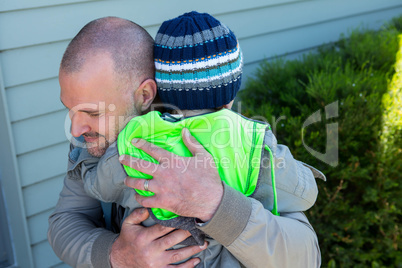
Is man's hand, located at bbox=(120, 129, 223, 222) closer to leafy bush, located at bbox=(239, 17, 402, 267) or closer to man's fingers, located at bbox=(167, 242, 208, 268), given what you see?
man's fingers, located at bbox=(167, 242, 208, 268)

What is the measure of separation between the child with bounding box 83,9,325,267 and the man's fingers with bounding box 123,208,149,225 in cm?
3

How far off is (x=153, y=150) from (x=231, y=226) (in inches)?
13.9

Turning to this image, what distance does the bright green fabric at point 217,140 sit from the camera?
146 cm

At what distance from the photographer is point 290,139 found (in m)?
3.23

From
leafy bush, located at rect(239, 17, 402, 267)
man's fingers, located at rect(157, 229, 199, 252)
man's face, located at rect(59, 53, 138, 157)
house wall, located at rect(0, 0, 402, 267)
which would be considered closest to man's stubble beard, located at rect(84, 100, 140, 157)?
man's face, located at rect(59, 53, 138, 157)

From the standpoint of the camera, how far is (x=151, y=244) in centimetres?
157

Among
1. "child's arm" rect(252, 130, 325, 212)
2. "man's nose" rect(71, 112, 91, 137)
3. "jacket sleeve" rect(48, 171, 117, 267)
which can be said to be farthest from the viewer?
"jacket sleeve" rect(48, 171, 117, 267)

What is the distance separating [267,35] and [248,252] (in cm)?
329

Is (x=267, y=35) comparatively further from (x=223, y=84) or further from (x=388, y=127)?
(x=223, y=84)

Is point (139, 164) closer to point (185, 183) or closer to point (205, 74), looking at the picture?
point (185, 183)

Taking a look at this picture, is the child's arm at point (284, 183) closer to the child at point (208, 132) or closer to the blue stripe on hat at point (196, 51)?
the child at point (208, 132)

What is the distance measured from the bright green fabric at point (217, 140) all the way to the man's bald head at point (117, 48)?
0.76ft

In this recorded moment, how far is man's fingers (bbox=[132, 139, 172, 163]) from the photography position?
143 cm

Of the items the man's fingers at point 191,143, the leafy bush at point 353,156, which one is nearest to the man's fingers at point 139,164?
the man's fingers at point 191,143
